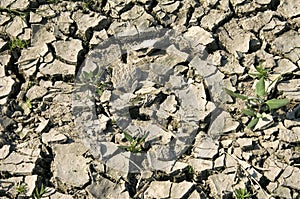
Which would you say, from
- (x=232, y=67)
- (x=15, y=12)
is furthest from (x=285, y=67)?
(x=15, y=12)

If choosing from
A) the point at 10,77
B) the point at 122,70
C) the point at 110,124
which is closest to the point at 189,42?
the point at 122,70

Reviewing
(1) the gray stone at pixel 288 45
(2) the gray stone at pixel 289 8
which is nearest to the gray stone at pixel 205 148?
(1) the gray stone at pixel 288 45

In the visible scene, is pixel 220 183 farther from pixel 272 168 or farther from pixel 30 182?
pixel 30 182

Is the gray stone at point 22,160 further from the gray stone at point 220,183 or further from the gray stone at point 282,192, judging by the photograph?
the gray stone at point 282,192

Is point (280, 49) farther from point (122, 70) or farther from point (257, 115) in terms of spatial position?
point (122, 70)

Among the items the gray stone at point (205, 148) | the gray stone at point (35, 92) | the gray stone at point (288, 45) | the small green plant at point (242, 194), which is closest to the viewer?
the small green plant at point (242, 194)

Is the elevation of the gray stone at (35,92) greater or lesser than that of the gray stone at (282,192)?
greater
